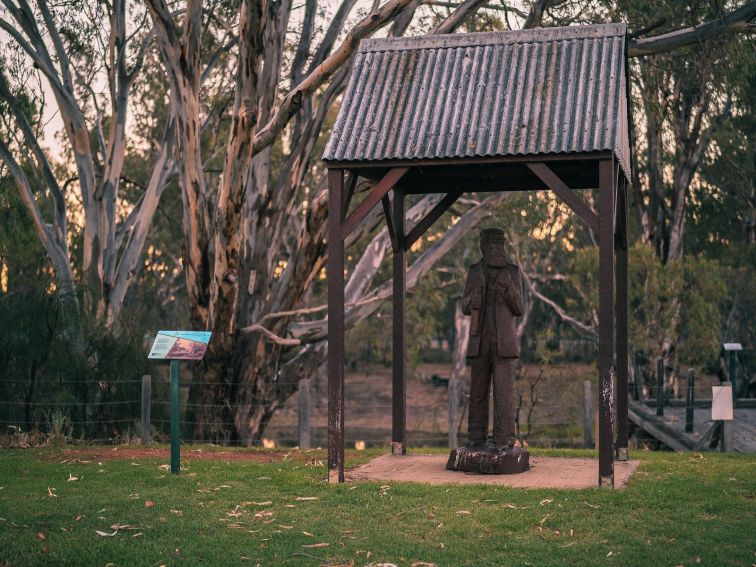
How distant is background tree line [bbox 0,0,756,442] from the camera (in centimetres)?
1645

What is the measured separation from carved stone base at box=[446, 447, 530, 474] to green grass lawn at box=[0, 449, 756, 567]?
0.93 meters

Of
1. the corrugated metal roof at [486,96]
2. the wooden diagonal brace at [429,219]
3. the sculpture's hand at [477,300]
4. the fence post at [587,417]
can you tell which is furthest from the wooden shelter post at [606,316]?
the fence post at [587,417]

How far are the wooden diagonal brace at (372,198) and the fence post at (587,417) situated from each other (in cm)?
716

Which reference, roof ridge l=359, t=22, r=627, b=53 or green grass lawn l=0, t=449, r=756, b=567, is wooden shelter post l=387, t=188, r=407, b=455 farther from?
roof ridge l=359, t=22, r=627, b=53

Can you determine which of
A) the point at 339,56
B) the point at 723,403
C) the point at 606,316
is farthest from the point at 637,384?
the point at 606,316

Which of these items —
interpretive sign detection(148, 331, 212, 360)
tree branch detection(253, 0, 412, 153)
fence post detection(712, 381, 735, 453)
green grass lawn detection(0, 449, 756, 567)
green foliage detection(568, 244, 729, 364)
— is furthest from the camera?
green foliage detection(568, 244, 729, 364)

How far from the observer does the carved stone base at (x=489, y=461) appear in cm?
1045

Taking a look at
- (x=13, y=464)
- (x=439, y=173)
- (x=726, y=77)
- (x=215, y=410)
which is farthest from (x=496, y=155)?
(x=726, y=77)

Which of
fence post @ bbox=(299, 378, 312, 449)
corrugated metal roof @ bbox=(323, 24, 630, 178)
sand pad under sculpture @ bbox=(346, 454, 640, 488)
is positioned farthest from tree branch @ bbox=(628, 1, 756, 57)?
sand pad under sculpture @ bbox=(346, 454, 640, 488)

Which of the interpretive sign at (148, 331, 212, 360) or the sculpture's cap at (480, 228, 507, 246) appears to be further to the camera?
the sculpture's cap at (480, 228, 507, 246)

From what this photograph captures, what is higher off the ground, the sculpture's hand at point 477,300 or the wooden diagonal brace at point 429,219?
the wooden diagonal brace at point 429,219

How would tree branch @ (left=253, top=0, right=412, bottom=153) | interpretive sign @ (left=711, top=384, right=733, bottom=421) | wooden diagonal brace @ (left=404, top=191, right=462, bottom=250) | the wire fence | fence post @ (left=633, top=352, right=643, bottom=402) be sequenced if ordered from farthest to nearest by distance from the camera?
fence post @ (left=633, top=352, right=643, bottom=402) → tree branch @ (left=253, top=0, right=412, bottom=153) → the wire fence → interpretive sign @ (left=711, top=384, right=733, bottom=421) → wooden diagonal brace @ (left=404, top=191, right=462, bottom=250)

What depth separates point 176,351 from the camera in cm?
1045

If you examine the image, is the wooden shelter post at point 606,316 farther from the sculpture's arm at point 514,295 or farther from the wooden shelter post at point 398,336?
the wooden shelter post at point 398,336
